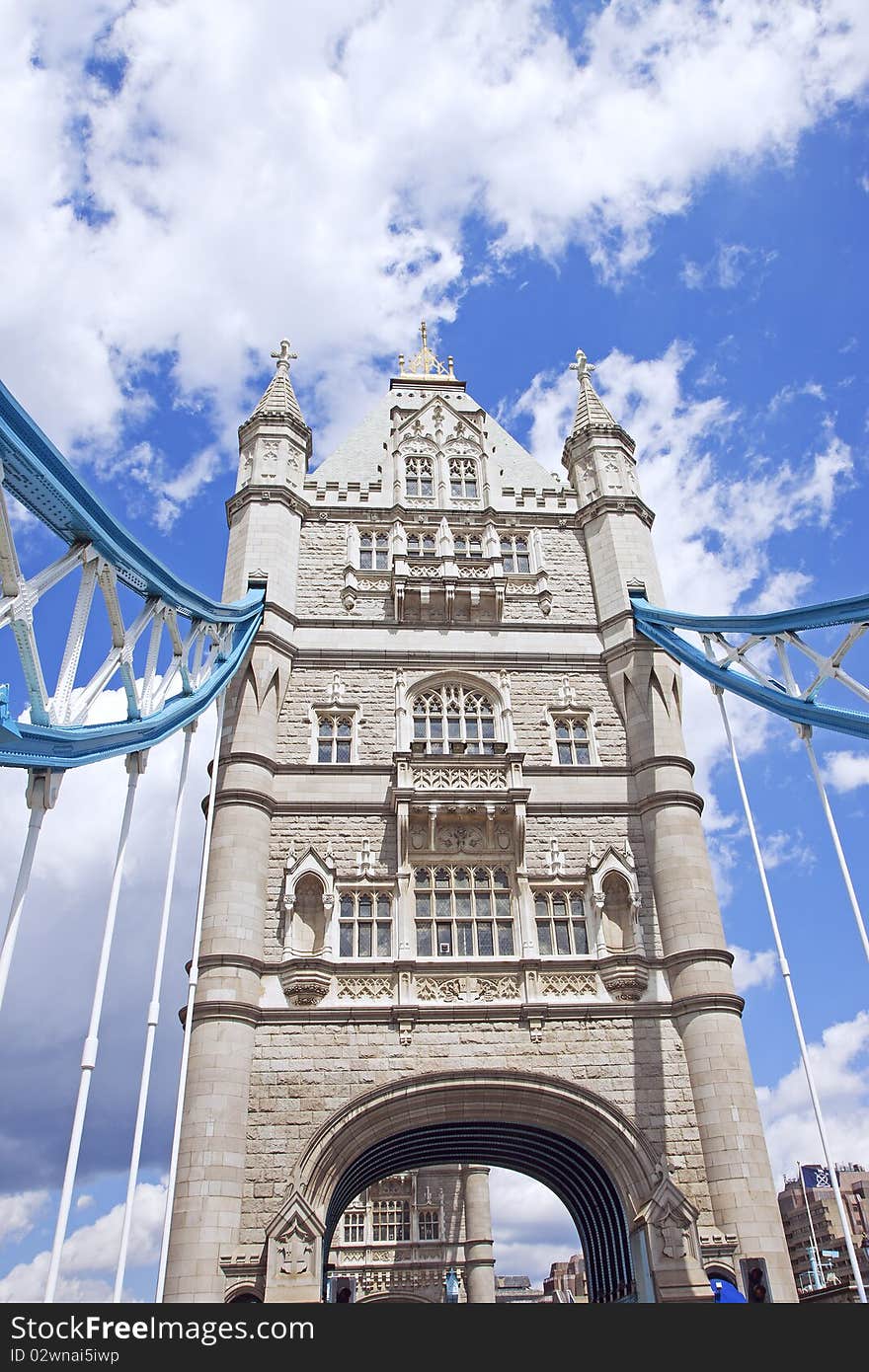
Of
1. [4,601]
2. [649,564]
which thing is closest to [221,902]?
[4,601]

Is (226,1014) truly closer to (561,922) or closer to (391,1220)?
(561,922)

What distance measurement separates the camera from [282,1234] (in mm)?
14805

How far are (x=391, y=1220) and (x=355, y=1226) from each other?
1563 mm

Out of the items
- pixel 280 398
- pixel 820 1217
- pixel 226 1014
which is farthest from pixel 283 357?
pixel 820 1217

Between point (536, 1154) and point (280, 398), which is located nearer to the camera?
point (536, 1154)

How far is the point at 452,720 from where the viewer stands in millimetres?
21562

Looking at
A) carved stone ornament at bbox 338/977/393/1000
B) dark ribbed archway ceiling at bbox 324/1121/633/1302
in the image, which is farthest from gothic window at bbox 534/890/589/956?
dark ribbed archway ceiling at bbox 324/1121/633/1302

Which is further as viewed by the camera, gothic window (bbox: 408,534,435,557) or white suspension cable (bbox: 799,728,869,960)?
gothic window (bbox: 408,534,435,557)

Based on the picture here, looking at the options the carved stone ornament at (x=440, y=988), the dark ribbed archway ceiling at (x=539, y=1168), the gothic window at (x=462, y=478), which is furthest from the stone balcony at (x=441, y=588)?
the dark ribbed archway ceiling at (x=539, y=1168)

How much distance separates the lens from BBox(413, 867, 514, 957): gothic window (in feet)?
60.5

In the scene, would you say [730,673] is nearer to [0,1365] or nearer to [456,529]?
[456,529]

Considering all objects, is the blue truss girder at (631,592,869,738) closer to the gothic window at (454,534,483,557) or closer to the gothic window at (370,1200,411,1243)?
the gothic window at (454,534,483,557)

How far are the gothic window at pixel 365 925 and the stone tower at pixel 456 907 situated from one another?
7 cm

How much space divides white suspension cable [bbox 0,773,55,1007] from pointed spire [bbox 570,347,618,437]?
18.8 m
